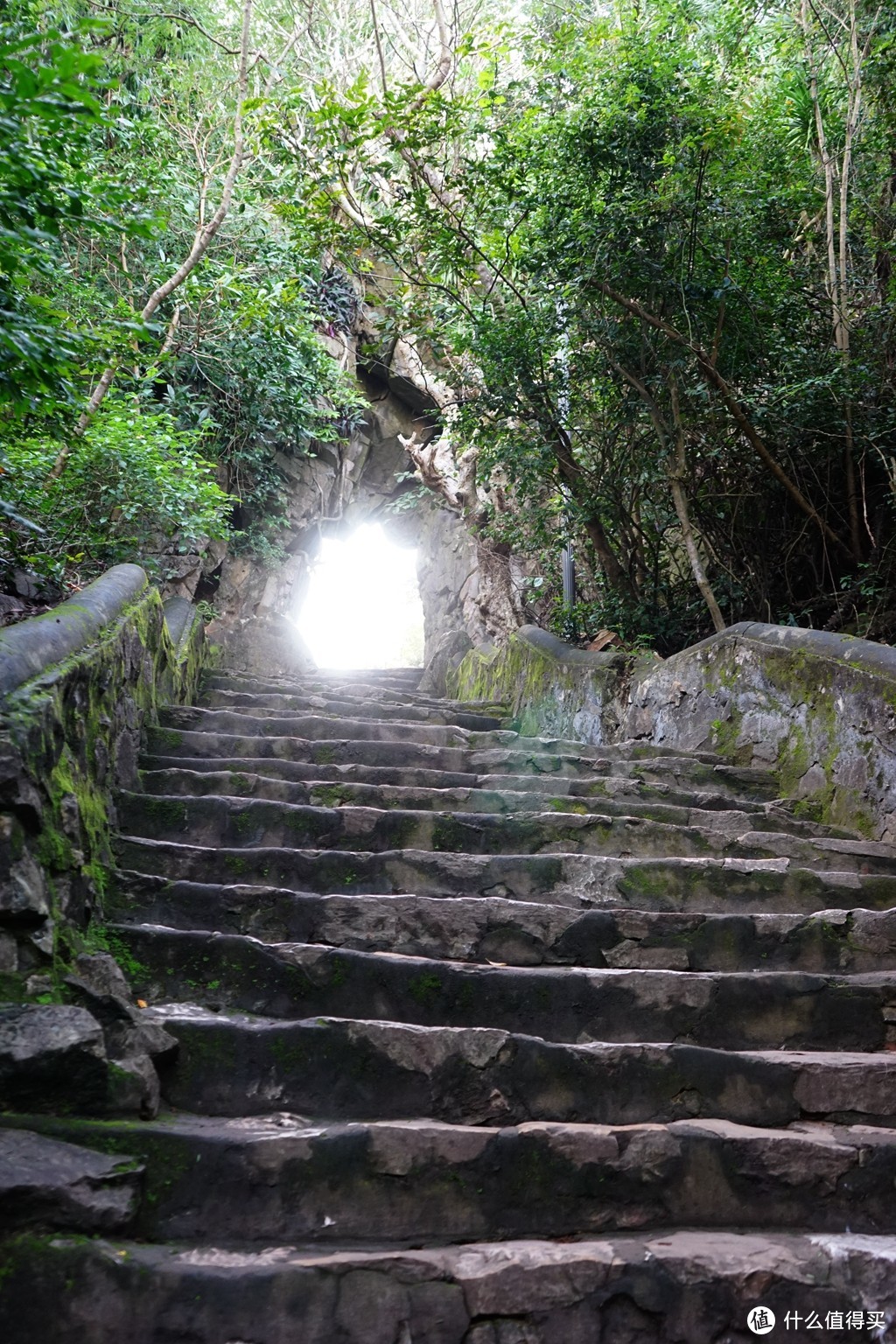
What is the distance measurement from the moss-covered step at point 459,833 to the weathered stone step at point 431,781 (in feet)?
0.60

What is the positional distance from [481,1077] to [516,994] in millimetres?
295

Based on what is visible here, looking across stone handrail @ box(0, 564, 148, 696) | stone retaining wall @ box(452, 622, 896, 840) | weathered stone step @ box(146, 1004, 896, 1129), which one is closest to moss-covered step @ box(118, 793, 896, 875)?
stone retaining wall @ box(452, 622, 896, 840)

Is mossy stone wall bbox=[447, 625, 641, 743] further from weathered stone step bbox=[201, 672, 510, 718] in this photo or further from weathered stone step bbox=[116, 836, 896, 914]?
weathered stone step bbox=[116, 836, 896, 914]

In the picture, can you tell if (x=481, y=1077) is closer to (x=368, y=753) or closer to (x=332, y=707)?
(x=368, y=753)

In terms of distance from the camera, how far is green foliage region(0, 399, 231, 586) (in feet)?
15.6

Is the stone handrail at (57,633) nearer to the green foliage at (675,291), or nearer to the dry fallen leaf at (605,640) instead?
the green foliage at (675,291)

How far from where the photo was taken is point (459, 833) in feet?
10.4

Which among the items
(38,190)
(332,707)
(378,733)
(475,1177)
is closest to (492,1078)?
(475,1177)

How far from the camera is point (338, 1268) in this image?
1.59 metres

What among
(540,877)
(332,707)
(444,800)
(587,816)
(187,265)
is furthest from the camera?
(332,707)

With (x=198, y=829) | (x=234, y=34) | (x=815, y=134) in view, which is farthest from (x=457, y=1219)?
(x=234, y=34)

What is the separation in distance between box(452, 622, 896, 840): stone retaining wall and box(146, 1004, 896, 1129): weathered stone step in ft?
5.43

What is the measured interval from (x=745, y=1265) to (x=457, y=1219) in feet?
1.80

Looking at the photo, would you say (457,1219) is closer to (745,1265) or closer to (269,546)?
(745,1265)
